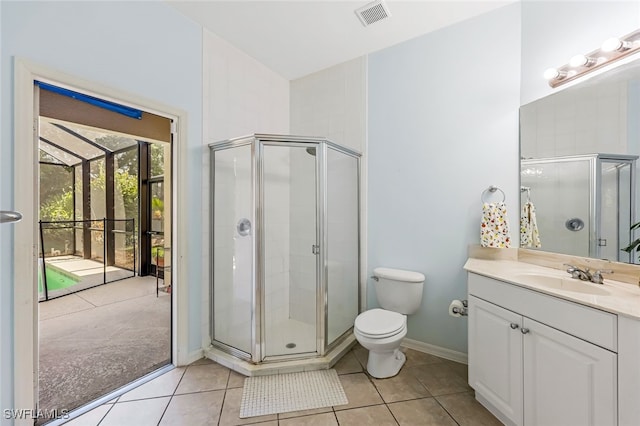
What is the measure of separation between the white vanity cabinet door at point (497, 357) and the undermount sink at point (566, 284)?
27cm

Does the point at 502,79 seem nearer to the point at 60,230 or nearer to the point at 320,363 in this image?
the point at 320,363

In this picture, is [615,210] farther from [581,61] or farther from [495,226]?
[581,61]

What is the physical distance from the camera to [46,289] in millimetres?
3477

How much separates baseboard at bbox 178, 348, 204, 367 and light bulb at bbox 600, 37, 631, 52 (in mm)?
3385

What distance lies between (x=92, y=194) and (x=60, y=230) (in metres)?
0.81

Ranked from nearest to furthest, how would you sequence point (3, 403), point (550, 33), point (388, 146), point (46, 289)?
point (3, 403)
point (550, 33)
point (388, 146)
point (46, 289)

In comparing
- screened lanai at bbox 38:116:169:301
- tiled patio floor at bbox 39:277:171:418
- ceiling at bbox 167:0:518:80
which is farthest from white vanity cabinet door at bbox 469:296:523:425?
screened lanai at bbox 38:116:169:301

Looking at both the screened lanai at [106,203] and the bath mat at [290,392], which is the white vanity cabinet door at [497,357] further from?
the screened lanai at [106,203]

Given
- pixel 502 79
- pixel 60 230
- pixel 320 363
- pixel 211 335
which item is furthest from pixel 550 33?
pixel 60 230

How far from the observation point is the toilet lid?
1848 millimetres

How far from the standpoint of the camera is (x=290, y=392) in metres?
1.80

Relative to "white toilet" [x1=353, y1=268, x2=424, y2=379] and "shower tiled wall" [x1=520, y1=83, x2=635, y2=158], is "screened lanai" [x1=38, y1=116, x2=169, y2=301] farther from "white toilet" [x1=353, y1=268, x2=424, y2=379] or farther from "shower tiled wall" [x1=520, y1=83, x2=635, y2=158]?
"shower tiled wall" [x1=520, y1=83, x2=635, y2=158]

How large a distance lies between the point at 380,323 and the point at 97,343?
8.44ft

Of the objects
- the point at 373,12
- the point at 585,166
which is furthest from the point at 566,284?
the point at 373,12
